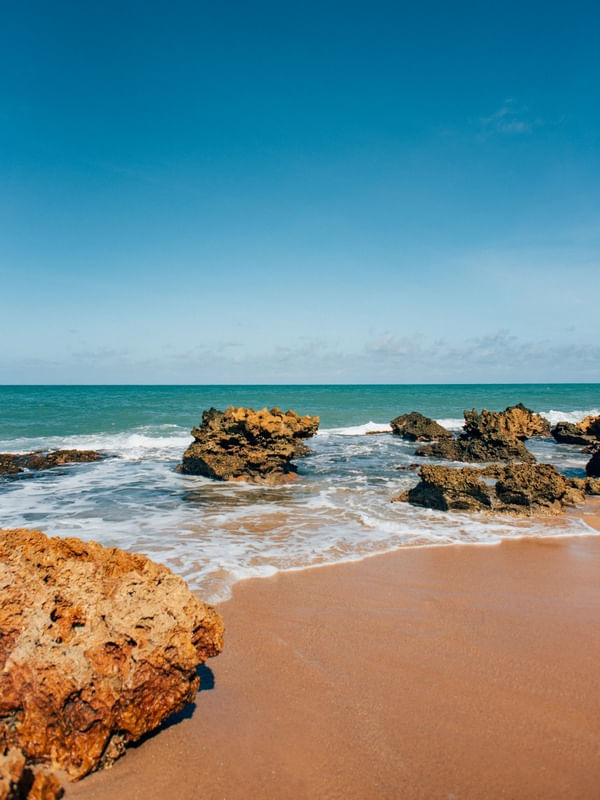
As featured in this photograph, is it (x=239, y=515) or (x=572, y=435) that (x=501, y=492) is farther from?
(x=572, y=435)

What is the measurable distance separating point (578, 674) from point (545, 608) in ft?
4.45

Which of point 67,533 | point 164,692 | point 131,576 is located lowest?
point 67,533

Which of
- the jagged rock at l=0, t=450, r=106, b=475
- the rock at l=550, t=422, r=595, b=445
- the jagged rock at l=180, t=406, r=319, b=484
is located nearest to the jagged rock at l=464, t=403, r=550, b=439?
the rock at l=550, t=422, r=595, b=445

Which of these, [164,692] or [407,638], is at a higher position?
[164,692]

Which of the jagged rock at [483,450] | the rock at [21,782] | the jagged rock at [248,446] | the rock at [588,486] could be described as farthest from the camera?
the jagged rock at [483,450]

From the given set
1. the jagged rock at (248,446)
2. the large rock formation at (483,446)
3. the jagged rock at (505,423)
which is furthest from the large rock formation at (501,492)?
the jagged rock at (505,423)

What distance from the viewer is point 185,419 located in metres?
34.0

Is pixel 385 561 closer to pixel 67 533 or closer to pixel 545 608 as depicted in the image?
pixel 545 608

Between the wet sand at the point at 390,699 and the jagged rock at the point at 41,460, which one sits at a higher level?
the wet sand at the point at 390,699

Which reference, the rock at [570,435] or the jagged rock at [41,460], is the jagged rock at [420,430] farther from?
the jagged rock at [41,460]

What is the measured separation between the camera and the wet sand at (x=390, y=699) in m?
2.79

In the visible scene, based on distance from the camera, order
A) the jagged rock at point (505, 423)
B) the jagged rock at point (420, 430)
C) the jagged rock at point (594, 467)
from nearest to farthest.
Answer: the jagged rock at point (594, 467), the jagged rock at point (505, 423), the jagged rock at point (420, 430)

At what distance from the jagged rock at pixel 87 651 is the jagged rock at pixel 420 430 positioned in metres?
20.8

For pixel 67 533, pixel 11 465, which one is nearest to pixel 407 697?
pixel 67 533
